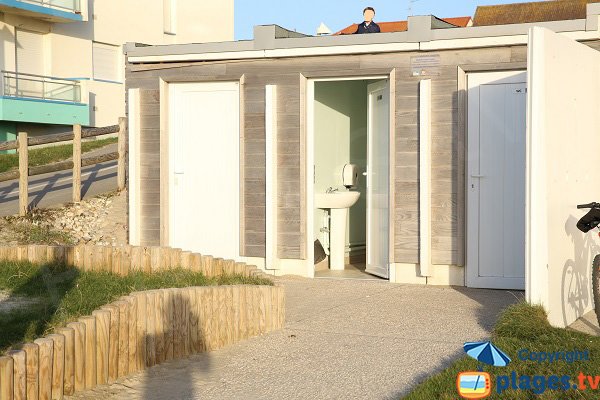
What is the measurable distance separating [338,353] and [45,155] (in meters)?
20.0

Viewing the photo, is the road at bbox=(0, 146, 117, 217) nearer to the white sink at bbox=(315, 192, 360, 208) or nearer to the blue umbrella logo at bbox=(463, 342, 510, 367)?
→ the white sink at bbox=(315, 192, 360, 208)

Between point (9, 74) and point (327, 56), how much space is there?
66.1 feet

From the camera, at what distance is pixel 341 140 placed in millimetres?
13406

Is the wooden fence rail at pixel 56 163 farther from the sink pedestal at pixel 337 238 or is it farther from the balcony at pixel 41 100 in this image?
the balcony at pixel 41 100

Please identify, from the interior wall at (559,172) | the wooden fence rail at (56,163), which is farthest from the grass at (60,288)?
the wooden fence rail at (56,163)

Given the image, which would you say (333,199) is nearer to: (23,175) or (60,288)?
(60,288)

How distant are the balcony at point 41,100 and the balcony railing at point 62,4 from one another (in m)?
2.41

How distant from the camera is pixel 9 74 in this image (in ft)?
96.1

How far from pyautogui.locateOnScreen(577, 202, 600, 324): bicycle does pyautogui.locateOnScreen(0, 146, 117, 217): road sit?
10390mm

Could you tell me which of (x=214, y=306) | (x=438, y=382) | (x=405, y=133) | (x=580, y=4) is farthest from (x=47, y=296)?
(x=580, y=4)

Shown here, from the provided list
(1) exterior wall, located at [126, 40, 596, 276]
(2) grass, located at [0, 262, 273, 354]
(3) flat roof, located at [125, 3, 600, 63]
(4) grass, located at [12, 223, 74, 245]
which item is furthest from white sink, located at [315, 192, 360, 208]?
(4) grass, located at [12, 223, 74, 245]

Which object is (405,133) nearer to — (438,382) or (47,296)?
(47,296)

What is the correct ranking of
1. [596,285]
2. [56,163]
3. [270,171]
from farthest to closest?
[56,163] < [270,171] < [596,285]

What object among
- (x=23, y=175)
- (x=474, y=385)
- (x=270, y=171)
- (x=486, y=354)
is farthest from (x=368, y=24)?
(x=474, y=385)
